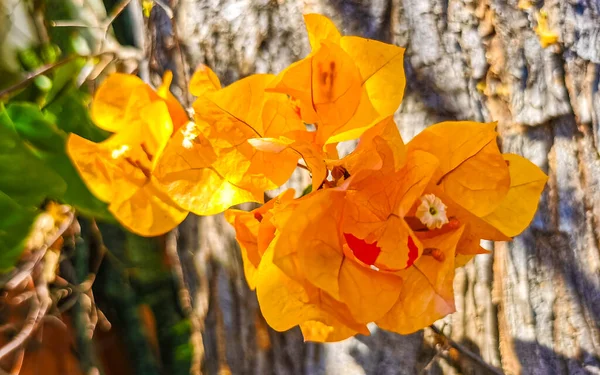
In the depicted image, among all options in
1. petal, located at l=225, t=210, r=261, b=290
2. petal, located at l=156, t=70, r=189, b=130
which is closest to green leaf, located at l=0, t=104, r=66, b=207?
petal, located at l=156, t=70, r=189, b=130

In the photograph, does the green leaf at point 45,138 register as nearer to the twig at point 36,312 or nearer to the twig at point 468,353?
the twig at point 36,312

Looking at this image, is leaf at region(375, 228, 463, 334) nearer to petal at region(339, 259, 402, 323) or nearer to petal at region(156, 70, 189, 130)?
petal at region(339, 259, 402, 323)

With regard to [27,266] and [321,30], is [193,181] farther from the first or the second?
[27,266]

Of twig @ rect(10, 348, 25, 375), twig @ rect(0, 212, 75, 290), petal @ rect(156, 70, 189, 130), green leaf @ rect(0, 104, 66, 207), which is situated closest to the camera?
petal @ rect(156, 70, 189, 130)

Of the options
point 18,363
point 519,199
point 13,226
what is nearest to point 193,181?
point 519,199

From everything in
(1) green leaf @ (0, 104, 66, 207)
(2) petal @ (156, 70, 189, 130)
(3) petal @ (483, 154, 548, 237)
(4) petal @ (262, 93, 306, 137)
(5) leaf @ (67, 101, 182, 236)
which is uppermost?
(4) petal @ (262, 93, 306, 137)

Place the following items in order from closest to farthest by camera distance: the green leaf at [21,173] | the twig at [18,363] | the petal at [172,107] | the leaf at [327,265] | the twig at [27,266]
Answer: the leaf at [327,265] < the petal at [172,107] < the green leaf at [21,173] < the twig at [27,266] < the twig at [18,363]

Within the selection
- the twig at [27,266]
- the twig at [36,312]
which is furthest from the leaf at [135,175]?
the twig at [36,312]
